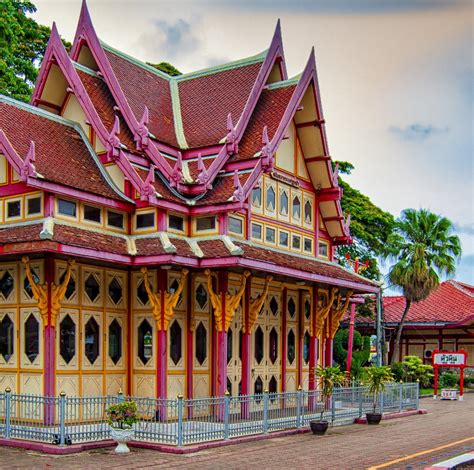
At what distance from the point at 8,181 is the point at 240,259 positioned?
21.5ft

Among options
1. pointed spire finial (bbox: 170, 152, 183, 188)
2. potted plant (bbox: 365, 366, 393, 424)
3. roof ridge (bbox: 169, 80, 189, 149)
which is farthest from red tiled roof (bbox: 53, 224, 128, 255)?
potted plant (bbox: 365, 366, 393, 424)

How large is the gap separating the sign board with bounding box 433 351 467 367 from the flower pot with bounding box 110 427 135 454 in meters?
21.8

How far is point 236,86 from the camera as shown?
2667cm

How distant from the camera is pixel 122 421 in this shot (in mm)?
17578

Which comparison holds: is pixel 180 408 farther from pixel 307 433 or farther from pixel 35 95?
pixel 35 95

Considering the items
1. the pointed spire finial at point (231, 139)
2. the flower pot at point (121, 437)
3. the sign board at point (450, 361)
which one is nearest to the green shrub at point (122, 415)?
the flower pot at point (121, 437)

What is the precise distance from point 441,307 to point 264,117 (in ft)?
92.1

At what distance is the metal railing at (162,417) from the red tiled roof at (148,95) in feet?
27.5

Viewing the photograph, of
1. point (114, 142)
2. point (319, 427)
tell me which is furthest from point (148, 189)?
point (319, 427)

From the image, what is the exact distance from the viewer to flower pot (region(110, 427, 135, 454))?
17.2 m

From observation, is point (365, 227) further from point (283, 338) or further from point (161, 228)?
point (161, 228)

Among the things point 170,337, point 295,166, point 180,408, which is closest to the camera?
point 180,408

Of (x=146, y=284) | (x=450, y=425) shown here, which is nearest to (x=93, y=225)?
(x=146, y=284)

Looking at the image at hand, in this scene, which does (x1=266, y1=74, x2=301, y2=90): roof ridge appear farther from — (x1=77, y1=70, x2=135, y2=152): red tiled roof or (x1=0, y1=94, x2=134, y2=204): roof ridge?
(x1=0, y1=94, x2=134, y2=204): roof ridge
